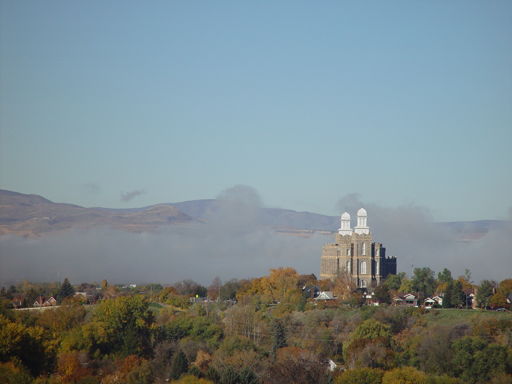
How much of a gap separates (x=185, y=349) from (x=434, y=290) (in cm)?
4902

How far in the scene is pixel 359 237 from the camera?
110 metres

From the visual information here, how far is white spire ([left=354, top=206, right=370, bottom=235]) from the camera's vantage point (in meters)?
112

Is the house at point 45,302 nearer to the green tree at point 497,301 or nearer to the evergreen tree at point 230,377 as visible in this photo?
the evergreen tree at point 230,377

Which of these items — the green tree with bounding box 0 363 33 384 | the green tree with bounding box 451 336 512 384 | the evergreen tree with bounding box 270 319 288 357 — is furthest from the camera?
the evergreen tree with bounding box 270 319 288 357

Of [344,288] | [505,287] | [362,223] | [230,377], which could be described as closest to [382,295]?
[344,288]

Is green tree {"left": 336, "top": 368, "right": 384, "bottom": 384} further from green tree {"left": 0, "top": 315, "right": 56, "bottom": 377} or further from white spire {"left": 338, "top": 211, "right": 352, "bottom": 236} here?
white spire {"left": 338, "top": 211, "right": 352, "bottom": 236}

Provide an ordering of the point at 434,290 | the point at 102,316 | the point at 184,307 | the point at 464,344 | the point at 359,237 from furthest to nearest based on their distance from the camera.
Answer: the point at 359,237 < the point at 434,290 < the point at 184,307 < the point at 102,316 < the point at 464,344

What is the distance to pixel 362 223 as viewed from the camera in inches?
4481

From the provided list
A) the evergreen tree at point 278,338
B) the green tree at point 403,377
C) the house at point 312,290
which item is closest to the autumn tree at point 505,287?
the house at point 312,290

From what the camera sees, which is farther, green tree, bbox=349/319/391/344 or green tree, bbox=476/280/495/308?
green tree, bbox=476/280/495/308

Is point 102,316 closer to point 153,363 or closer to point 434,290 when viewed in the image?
point 153,363

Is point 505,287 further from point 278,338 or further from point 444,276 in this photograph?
point 278,338

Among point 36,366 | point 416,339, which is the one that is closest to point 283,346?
point 416,339

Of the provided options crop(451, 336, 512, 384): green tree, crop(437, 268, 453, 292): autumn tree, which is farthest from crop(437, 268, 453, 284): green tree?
crop(451, 336, 512, 384): green tree
